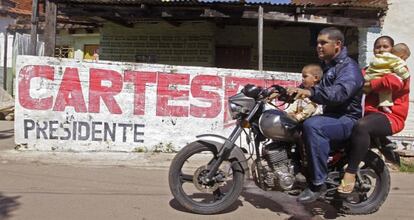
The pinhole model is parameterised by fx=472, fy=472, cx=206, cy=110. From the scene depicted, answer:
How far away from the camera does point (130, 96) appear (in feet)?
27.8

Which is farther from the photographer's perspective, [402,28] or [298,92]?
[402,28]

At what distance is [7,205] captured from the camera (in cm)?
495

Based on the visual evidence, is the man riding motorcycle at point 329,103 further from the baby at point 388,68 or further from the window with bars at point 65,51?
the window with bars at point 65,51

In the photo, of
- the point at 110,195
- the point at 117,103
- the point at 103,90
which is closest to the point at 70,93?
the point at 103,90

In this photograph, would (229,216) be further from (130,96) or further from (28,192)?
(130,96)

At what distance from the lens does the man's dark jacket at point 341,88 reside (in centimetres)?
426

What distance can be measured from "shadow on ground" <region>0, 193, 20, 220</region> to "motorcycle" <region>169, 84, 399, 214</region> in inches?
64.8

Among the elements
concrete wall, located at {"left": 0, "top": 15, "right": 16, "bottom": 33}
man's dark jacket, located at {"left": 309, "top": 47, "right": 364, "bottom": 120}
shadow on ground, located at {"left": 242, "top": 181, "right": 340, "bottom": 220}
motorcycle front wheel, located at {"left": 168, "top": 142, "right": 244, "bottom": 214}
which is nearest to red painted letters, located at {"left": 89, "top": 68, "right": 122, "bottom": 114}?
shadow on ground, located at {"left": 242, "top": 181, "right": 340, "bottom": 220}

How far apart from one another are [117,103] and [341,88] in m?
5.04

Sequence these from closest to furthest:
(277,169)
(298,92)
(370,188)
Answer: (298,92) < (277,169) < (370,188)

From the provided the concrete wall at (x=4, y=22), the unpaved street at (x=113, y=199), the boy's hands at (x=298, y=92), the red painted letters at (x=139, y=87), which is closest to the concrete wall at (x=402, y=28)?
the unpaved street at (x=113, y=199)

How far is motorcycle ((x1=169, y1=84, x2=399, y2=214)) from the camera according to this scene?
4.51 metres

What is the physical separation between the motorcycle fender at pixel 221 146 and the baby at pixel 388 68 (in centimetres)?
146

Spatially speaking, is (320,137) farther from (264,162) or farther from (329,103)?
(264,162)
